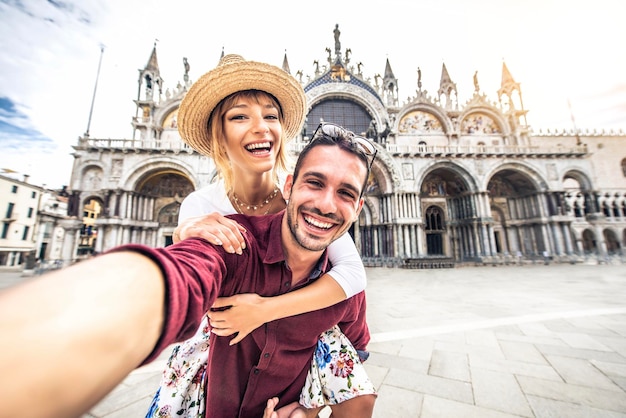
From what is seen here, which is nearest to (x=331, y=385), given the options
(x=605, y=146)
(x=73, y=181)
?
(x=73, y=181)

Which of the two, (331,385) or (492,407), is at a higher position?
(331,385)

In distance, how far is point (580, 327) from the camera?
143 inches

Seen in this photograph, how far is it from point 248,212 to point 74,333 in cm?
163

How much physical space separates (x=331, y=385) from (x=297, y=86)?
2.05m

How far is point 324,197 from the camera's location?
1370 millimetres

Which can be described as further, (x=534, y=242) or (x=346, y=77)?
(x=346, y=77)

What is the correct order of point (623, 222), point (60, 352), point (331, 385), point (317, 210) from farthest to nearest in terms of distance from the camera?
point (623, 222), point (331, 385), point (317, 210), point (60, 352)

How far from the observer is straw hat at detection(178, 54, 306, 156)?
1.78m

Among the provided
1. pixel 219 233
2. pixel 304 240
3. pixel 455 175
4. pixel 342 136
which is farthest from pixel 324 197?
pixel 455 175

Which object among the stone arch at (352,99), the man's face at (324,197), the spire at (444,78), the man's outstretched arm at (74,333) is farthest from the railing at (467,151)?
the man's outstretched arm at (74,333)

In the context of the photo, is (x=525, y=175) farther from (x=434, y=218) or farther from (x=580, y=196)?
(x=580, y=196)

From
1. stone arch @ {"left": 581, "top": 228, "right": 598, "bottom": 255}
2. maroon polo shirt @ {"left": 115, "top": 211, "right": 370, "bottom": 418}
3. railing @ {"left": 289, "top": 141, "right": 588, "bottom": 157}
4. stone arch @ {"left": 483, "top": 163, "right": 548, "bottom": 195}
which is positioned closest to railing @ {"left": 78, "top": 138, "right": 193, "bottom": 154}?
railing @ {"left": 289, "top": 141, "right": 588, "bottom": 157}

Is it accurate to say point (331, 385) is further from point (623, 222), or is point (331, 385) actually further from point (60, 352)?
point (623, 222)

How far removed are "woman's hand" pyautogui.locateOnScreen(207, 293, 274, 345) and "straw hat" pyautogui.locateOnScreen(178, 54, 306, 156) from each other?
1400 millimetres
